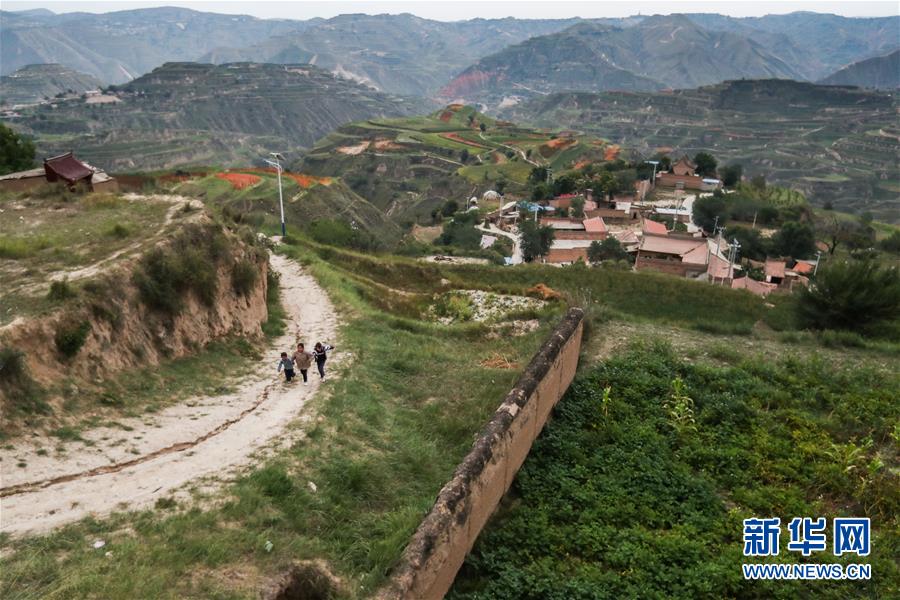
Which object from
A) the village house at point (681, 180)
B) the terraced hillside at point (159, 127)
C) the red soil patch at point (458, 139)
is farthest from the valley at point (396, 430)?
the terraced hillside at point (159, 127)

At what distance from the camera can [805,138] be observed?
165500 mm

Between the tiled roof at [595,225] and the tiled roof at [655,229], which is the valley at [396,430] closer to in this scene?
the tiled roof at [655,229]

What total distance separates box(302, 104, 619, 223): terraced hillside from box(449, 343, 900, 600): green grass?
252ft

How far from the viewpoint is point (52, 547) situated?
644 cm

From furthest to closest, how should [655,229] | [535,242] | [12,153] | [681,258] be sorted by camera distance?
[655,229]
[535,242]
[681,258]
[12,153]

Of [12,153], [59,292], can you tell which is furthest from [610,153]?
[59,292]

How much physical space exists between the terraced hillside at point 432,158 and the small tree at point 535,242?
3638 centimetres

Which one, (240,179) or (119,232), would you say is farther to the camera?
(240,179)

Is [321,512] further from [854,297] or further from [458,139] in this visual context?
[458,139]

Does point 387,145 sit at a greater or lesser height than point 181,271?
lesser

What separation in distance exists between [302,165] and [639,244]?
92.4 meters

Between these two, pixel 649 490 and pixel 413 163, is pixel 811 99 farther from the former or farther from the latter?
pixel 649 490

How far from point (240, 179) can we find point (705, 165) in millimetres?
67146

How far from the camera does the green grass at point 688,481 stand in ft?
23.8
